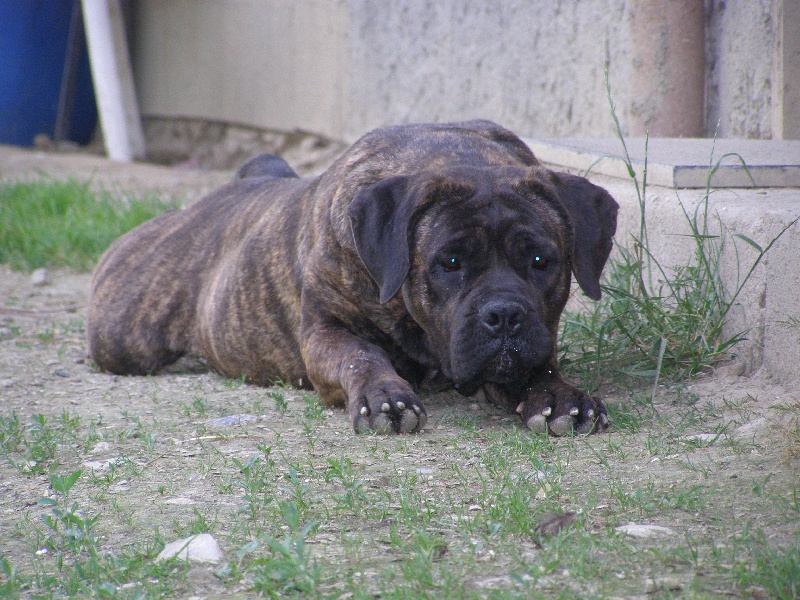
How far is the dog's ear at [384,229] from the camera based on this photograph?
333 cm

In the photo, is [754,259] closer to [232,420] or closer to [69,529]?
[232,420]

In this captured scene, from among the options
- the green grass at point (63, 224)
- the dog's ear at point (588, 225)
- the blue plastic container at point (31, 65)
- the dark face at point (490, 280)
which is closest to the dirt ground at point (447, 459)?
the dark face at point (490, 280)

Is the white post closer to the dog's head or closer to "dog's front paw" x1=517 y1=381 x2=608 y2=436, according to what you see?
the dog's head

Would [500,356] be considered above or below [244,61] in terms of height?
below

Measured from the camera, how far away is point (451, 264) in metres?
3.33

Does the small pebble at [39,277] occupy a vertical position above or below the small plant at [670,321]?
below

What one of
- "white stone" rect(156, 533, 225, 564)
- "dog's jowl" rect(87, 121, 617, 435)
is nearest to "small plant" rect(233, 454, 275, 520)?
"white stone" rect(156, 533, 225, 564)

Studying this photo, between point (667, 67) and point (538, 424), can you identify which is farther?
point (667, 67)

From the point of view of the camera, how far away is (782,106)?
4527mm

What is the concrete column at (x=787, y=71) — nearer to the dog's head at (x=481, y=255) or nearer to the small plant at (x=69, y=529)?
the dog's head at (x=481, y=255)

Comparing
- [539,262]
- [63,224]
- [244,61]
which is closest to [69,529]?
[539,262]

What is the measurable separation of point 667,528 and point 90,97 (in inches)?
477

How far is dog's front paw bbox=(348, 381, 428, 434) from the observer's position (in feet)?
10.4

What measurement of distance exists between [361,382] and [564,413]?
2.29ft
